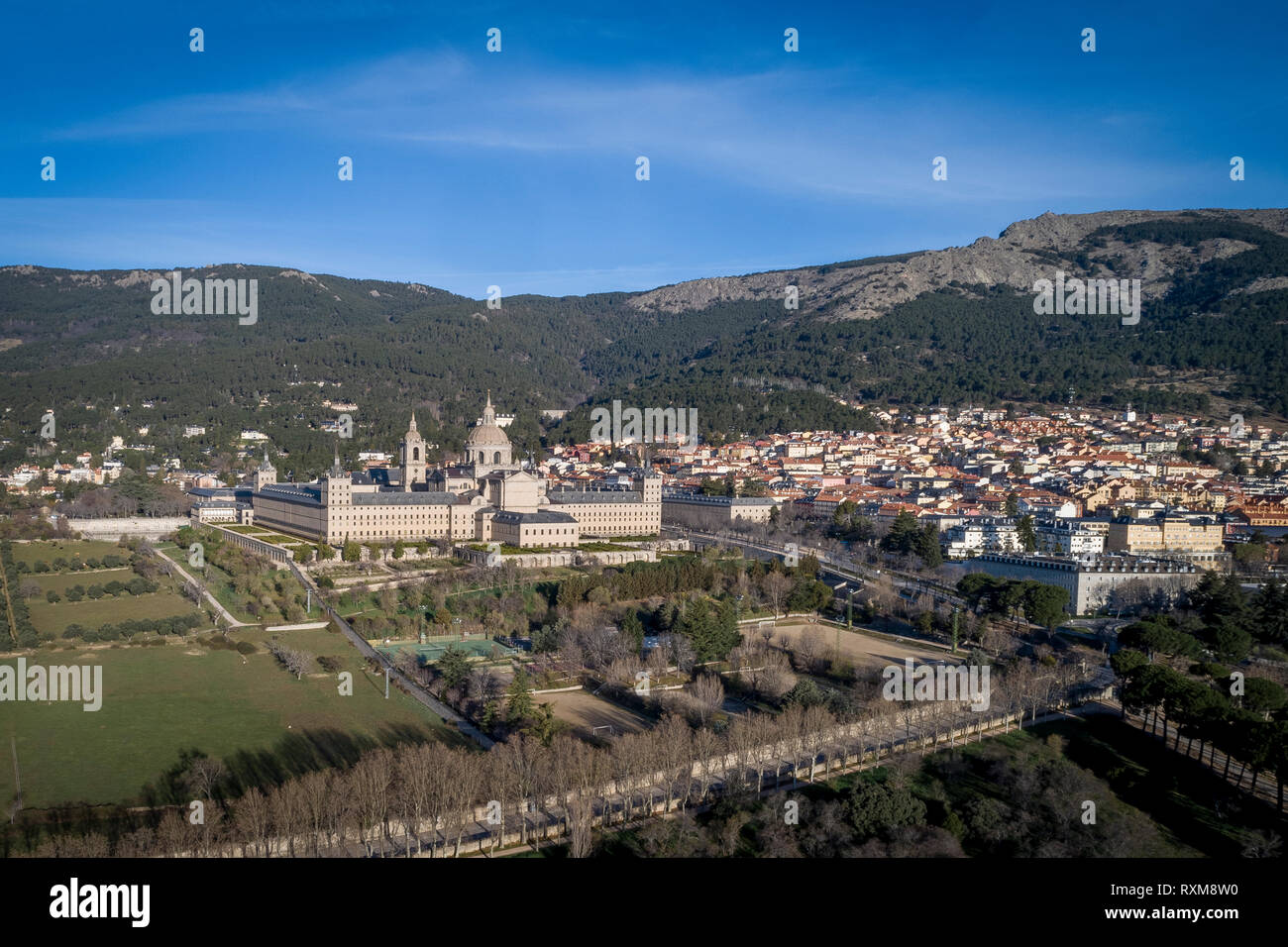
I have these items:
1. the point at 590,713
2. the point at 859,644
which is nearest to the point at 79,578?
the point at 590,713

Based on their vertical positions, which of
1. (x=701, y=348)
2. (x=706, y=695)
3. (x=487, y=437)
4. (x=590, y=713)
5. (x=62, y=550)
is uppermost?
(x=701, y=348)

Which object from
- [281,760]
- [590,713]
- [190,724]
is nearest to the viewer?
[281,760]

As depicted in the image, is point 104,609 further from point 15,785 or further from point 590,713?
point 590,713

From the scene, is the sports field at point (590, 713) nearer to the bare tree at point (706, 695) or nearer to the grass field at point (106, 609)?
the bare tree at point (706, 695)

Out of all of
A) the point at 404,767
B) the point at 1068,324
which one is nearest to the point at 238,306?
the point at 1068,324

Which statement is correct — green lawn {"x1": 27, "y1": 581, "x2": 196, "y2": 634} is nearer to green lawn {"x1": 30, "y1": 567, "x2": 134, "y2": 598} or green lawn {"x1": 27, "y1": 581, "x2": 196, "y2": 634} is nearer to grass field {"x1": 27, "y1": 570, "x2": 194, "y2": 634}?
grass field {"x1": 27, "y1": 570, "x2": 194, "y2": 634}
